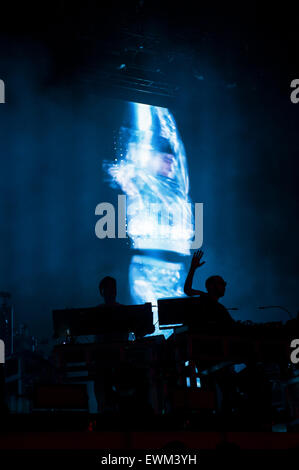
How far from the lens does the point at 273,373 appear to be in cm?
510

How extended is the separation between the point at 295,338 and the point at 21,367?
3008 mm

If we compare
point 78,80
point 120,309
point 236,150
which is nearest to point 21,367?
point 120,309

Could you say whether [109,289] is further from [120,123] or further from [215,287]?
[120,123]

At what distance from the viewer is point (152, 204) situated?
328 inches

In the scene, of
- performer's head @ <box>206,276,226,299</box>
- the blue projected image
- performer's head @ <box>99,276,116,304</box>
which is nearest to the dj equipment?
performer's head @ <box>99,276,116,304</box>

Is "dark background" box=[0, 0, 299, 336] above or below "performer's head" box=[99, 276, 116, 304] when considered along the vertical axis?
above

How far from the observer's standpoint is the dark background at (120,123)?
A: 7.98 m

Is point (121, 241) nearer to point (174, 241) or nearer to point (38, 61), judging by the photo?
point (174, 241)
